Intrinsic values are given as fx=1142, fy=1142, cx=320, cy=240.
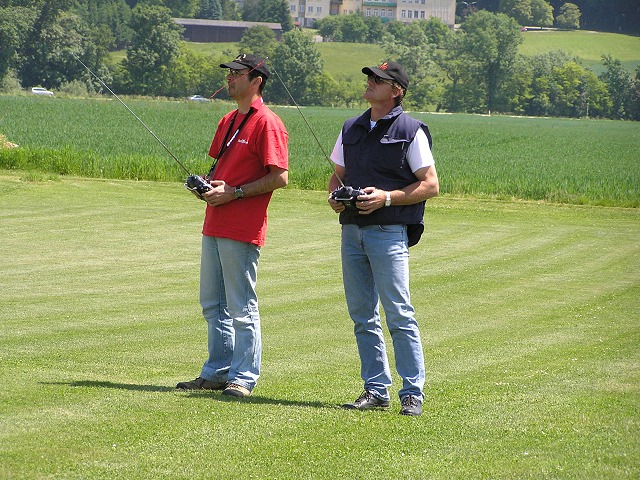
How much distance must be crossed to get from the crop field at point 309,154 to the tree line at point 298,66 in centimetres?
2099

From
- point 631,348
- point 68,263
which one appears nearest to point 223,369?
point 631,348

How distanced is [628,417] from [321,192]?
23.3 m

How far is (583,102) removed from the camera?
5428 inches

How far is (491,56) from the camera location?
5699 inches

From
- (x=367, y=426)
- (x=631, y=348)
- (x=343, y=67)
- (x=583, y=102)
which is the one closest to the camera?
(x=367, y=426)

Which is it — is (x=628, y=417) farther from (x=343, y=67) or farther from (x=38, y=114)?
(x=343, y=67)

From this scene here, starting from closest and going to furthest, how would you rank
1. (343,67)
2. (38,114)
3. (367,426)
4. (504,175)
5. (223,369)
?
(367,426) → (223,369) → (504,175) → (38,114) → (343,67)

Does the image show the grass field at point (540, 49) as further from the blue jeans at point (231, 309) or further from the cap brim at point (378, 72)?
the cap brim at point (378, 72)

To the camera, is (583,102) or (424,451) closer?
(424,451)

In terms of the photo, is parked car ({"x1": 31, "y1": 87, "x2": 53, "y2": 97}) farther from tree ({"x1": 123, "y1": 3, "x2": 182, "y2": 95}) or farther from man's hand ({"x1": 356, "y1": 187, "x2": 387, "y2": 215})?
man's hand ({"x1": 356, "y1": 187, "x2": 387, "y2": 215})

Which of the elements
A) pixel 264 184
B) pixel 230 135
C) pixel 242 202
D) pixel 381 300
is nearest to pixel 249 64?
pixel 230 135

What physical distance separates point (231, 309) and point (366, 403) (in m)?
1.14

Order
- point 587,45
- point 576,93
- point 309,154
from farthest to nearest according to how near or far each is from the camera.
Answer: point 587,45 → point 576,93 → point 309,154

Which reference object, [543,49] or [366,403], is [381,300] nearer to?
[366,403]
